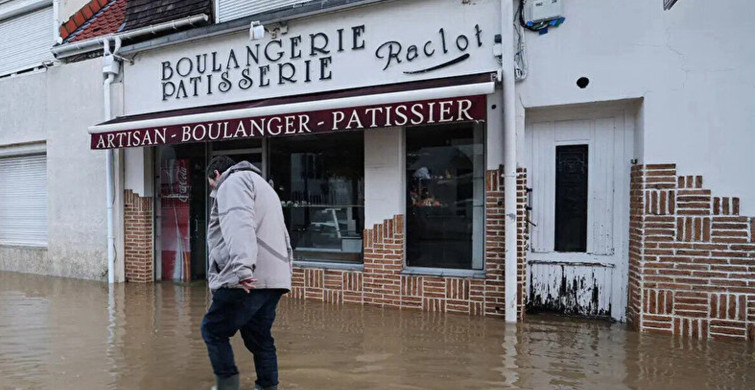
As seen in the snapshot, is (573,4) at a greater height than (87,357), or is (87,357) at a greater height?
(573,4)

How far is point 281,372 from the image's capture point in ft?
13.0

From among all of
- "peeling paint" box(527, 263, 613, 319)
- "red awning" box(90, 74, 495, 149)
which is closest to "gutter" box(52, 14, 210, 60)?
"red awning" box(90, 74, 495, 149)

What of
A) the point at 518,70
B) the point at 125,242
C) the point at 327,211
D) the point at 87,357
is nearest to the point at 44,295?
the point at 125,242

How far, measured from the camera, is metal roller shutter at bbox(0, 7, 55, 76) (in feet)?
29.2

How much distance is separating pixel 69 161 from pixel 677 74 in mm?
8624

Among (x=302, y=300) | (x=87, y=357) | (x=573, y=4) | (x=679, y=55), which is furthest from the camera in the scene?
(x=302, y=300)

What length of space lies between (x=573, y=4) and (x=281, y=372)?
4394 millimetres

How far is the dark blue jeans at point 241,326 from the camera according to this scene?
10.3 feet

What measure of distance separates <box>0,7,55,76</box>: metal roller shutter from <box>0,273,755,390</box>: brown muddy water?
514cm

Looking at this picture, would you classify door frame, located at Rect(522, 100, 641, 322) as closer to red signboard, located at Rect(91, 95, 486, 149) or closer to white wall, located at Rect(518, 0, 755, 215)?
white wall, located at Rect(518, 0, 755, 215)

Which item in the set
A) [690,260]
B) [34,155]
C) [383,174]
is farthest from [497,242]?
[34,155]

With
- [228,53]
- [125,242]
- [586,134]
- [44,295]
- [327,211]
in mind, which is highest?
[228,53]

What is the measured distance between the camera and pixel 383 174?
6.04m

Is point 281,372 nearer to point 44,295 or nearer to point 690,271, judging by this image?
point 690,271
